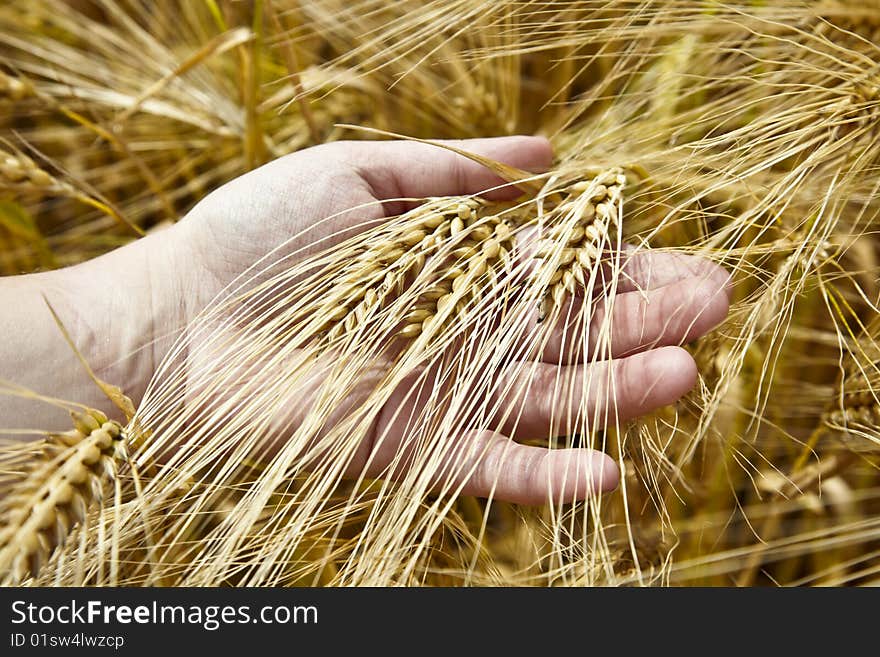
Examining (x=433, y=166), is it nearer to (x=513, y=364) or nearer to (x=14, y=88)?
(x=513, y=364)

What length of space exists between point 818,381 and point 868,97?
368 mm

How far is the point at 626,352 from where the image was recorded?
66cm

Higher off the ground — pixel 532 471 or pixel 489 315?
pixel 489 315

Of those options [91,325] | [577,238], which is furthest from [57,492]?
[577,238]

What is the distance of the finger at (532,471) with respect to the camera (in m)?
0.57

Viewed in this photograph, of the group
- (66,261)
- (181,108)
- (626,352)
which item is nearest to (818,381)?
(626,352)

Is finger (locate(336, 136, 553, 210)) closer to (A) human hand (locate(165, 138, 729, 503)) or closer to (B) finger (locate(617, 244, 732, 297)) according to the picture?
Result: (A) human hand (locate(165, 138, 729, 503))

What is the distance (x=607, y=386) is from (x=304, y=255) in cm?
31

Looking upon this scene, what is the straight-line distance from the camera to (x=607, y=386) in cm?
56

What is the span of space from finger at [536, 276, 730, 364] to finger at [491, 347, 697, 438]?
0.02 metres

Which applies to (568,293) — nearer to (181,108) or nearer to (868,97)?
(868,97)

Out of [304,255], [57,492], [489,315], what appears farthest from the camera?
[304,255]

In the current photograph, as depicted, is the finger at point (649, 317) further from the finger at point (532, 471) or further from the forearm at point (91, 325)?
the forearm at point (91, 325)

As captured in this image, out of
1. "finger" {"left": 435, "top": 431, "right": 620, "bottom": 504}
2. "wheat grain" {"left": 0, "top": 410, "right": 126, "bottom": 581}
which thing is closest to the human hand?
"finger" {"left": 435, "top": 431, "right": 620, "bottom": 504}
